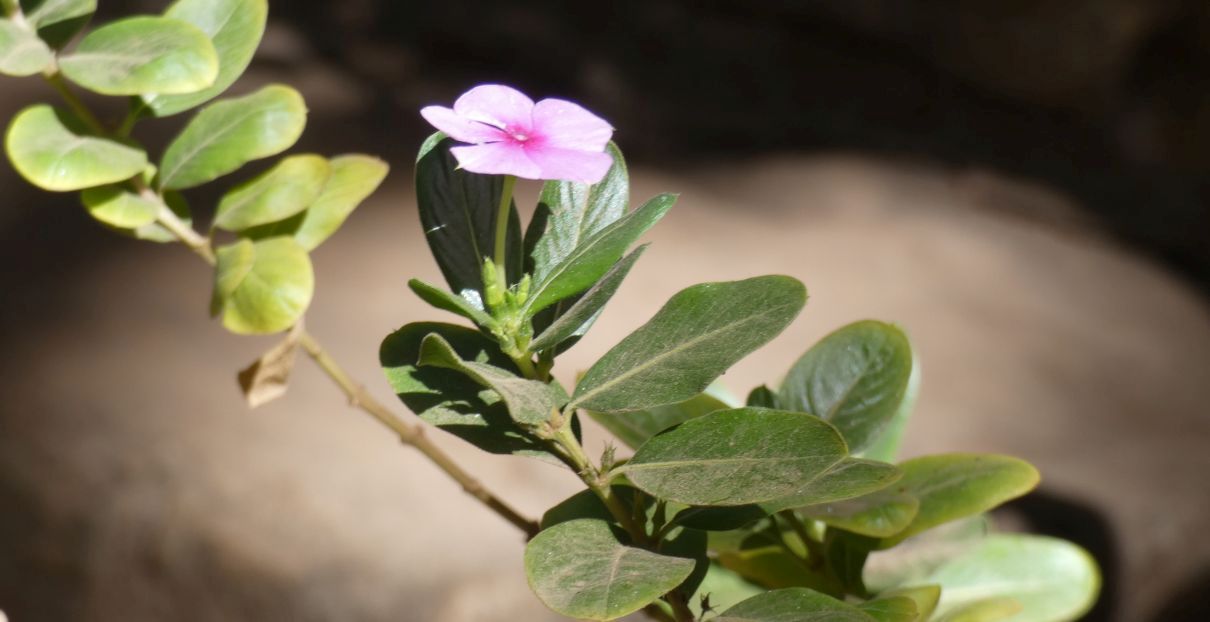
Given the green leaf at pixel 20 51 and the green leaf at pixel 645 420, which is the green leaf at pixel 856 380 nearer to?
the green leaf at pixel 645 420

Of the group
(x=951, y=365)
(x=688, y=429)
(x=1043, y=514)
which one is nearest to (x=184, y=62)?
(x=688, y=429)

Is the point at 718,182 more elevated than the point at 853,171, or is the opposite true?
the point at 853,171

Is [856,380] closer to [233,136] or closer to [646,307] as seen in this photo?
[233,136]

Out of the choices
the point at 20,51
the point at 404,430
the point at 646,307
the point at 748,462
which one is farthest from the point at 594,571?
the point at 646,307

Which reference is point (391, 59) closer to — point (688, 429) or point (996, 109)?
point (996, 109)

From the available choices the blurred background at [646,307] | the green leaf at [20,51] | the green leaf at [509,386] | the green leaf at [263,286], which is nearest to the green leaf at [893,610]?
the green leaf at [509,386]
